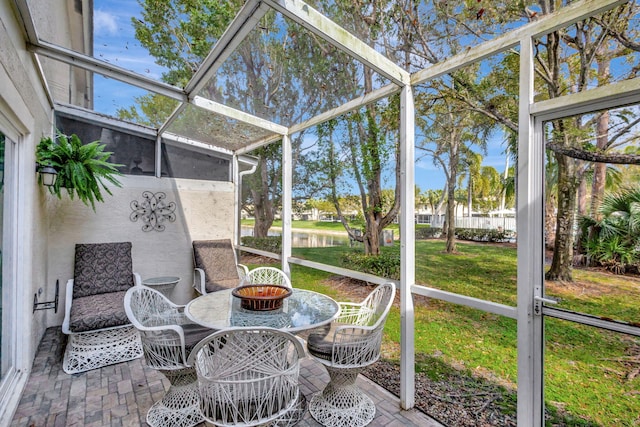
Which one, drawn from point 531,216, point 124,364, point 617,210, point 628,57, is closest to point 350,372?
point 531,216

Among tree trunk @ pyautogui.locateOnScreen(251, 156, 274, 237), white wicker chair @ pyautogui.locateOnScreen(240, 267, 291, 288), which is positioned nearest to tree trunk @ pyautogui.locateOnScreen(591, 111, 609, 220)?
white wicker chair @ pyautogui.locateOnScreen(240, 267, 291, 288)

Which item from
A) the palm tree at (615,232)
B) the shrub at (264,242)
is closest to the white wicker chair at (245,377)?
the palm tree at (615,232)

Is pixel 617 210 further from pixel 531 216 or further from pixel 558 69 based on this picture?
pixel 558 69

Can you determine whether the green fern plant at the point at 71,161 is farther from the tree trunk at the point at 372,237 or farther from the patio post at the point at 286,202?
the tree trunk at the point at 372,237

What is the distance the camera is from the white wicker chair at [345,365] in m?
2.20

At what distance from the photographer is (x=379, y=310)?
264 centimetres

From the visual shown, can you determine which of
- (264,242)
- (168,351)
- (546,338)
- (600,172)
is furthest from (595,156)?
(264,242)

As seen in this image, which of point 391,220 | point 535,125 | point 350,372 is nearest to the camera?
point 535,125

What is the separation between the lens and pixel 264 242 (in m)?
5.55

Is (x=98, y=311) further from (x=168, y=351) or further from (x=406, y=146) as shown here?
(x=406, y=146)

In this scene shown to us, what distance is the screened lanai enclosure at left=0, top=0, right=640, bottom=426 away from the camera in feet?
5.57

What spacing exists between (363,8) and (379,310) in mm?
2786

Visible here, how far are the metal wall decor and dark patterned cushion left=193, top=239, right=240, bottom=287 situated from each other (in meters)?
0.62

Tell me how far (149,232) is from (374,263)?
3730 mm
